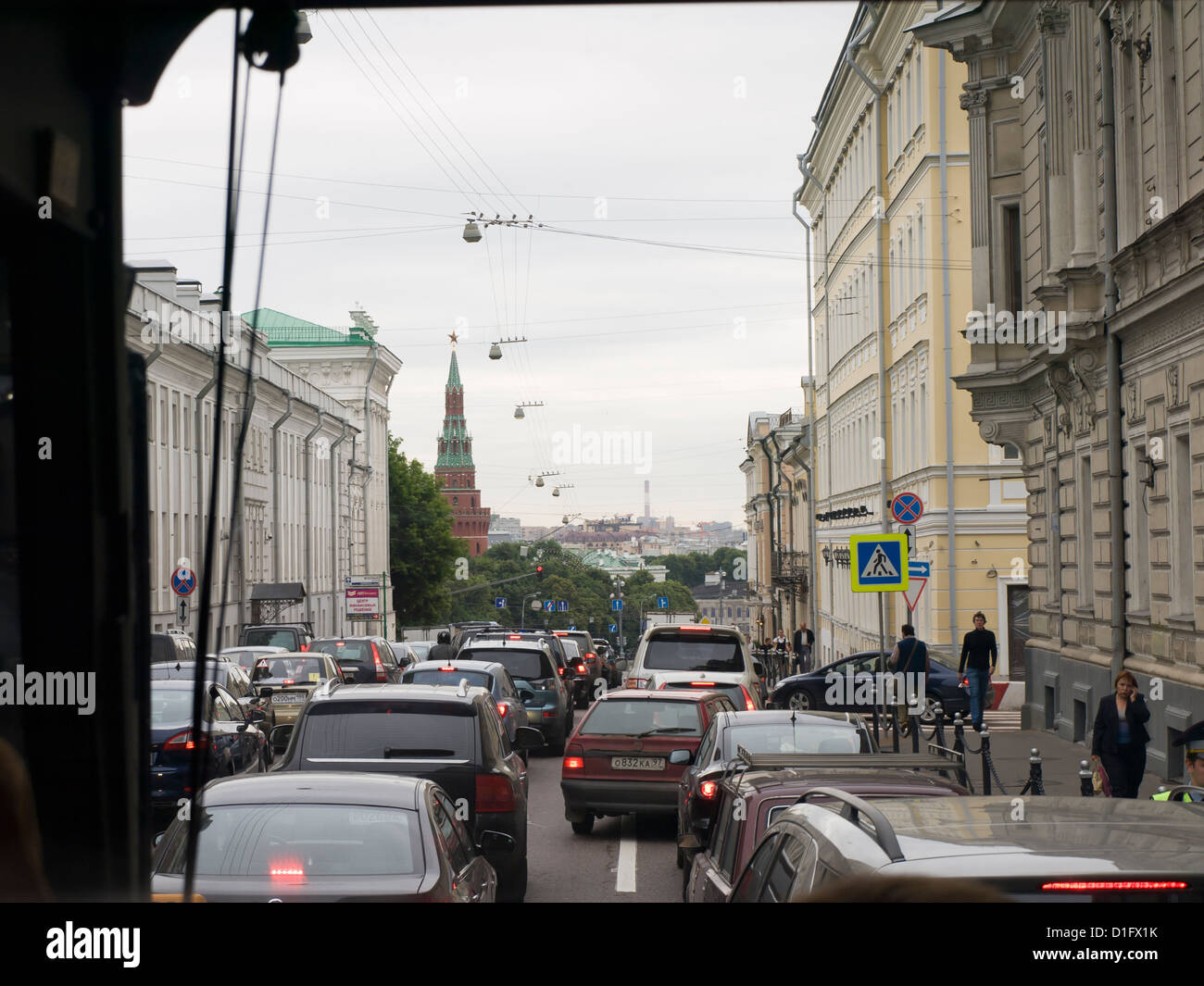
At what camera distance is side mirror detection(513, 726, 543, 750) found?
40.7 feet

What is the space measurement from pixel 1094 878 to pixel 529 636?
2789 cm

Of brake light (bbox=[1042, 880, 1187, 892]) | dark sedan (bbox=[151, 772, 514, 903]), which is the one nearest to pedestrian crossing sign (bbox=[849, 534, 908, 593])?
dark sedan (bbox=[151, 772, 514, 903])

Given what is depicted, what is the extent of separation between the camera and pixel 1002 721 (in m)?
27.7

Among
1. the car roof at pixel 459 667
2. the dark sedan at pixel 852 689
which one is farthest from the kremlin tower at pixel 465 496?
the car roof at pixel 459 667

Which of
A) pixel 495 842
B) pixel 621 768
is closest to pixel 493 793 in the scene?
pixel 495 842

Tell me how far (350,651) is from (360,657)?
560mm

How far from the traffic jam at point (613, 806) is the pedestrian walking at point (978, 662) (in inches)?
46.3

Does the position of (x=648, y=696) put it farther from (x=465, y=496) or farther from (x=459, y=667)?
(x=465, y=496)

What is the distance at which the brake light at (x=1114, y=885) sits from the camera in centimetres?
290

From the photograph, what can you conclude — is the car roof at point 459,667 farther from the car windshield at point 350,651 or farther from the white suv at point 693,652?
the car windshield at point 350,651

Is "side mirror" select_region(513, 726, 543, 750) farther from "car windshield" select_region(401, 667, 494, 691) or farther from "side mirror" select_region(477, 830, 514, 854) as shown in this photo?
"car windshield" select_region(401, 667, 494, 691)

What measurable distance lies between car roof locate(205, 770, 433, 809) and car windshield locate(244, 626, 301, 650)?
32.8m
